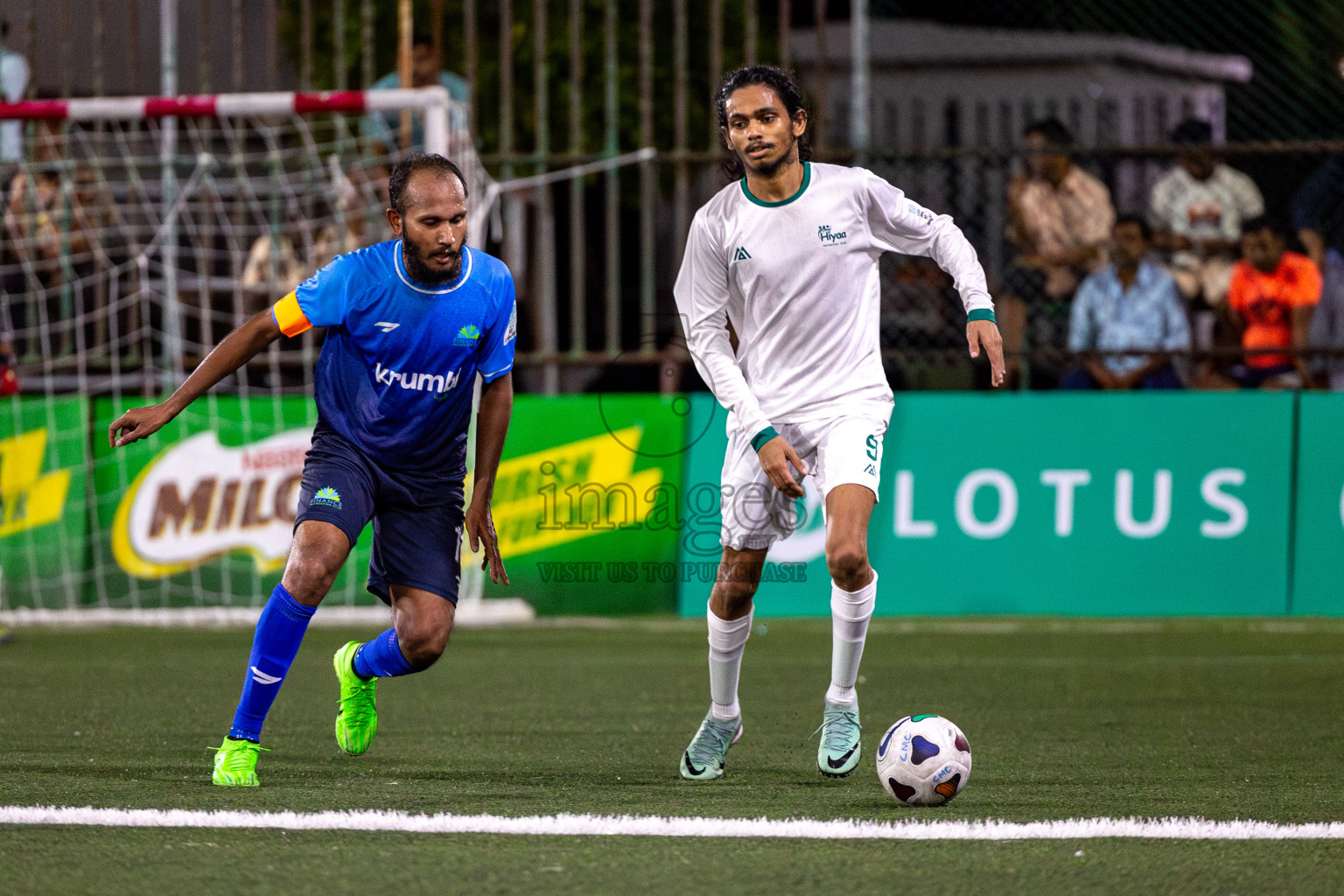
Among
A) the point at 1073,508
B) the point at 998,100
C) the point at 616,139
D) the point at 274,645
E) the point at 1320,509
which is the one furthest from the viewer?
the point at 998,100

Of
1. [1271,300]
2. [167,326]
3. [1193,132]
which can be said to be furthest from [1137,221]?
[167,326]

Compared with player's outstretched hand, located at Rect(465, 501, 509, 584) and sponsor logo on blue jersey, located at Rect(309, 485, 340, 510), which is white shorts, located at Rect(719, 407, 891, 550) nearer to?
player's outstretched hand, located at Rect(465, 501, 509, 584)

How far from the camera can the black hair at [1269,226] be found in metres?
9.95

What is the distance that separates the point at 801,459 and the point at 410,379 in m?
1.16

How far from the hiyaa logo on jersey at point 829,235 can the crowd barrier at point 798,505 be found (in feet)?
14.8

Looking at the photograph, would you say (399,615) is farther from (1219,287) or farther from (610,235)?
(1219,287)

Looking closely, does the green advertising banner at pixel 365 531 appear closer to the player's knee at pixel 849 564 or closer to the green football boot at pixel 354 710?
the green football boot at pixel 354 710

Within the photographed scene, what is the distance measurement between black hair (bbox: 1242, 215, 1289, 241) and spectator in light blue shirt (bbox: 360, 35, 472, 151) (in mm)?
4537

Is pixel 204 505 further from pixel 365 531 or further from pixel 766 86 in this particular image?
pixel 766 86

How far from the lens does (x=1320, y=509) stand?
31.2 feet

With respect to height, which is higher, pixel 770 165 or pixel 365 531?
pixel 770 165

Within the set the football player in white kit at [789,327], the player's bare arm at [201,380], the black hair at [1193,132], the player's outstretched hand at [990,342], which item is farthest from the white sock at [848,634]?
the black hair at [1193,132]

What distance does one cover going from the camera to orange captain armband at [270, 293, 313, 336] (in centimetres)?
477

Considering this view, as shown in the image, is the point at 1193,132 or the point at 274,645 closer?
the point at 274,645
